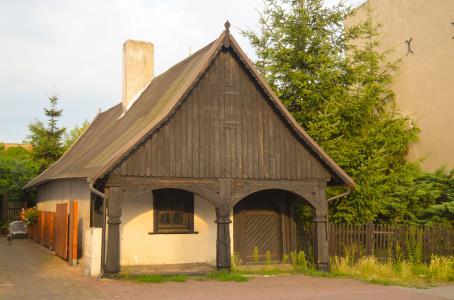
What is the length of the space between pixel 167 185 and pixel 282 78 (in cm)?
840

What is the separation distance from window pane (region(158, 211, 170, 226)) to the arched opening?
7.28ft

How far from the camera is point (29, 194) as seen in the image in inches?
1214

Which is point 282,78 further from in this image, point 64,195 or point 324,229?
point 64,195

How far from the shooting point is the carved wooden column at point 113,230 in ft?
44.9

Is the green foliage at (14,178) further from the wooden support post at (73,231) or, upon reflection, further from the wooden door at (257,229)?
the wooden door at (257,229)

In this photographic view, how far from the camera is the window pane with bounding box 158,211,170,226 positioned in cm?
1644

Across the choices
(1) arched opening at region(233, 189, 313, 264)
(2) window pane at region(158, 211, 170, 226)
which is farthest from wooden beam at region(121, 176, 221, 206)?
(1) arched opening at region(233, 189, 313, 264)

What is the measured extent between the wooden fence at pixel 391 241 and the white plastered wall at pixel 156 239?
10.8 ft

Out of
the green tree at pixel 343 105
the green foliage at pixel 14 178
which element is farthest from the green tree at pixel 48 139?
the green tree at pixel 343 105

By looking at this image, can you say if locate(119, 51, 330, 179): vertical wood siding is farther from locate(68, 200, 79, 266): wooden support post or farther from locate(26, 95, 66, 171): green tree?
locate(26, 95, 66, 171): green tree

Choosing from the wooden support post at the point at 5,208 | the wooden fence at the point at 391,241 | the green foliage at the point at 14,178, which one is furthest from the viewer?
the green foliage at the point at 14,178

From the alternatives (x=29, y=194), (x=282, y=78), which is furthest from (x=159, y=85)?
(x=29, y=194)

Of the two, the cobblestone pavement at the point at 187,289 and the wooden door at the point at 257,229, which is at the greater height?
the wooden door at the point at 257,229

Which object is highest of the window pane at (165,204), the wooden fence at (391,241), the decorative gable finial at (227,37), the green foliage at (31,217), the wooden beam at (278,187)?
the decorative gable finial at (227,37)
